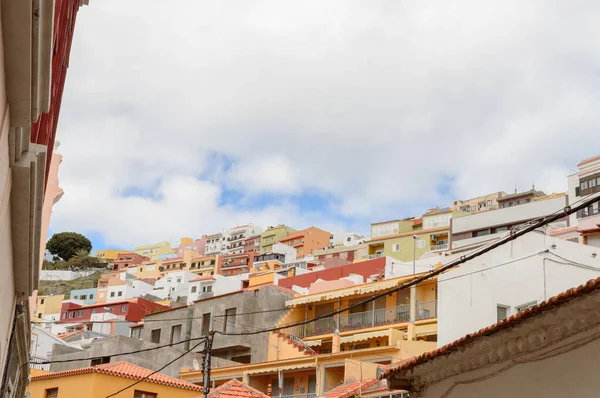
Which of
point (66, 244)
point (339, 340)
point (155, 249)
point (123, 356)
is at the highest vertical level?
point (155, 249)

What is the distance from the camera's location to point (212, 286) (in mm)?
84250

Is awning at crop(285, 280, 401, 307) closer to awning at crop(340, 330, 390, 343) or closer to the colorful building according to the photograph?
awning at crop(340, 330, 390, 343)

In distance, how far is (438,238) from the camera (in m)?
81.1

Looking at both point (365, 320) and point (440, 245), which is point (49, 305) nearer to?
point (440, 245)

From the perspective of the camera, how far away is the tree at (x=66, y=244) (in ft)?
496

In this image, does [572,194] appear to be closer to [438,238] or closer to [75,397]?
[438,238]

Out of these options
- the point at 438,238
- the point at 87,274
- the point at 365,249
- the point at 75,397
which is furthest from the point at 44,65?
the point at 87,274

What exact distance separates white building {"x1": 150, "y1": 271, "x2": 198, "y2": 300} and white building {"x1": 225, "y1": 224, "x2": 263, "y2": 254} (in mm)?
48650

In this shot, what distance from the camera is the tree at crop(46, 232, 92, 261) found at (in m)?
151

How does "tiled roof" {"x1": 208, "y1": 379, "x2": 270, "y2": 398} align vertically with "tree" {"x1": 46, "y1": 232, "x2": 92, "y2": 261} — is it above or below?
below

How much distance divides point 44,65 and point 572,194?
55.9 meters

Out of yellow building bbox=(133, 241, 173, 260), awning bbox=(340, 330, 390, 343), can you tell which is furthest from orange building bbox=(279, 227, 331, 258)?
awning bbox=(340, 330, 390, 343)

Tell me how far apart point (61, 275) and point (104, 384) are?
11470 cm

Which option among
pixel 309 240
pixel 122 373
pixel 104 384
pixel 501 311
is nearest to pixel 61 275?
pixel 309 240
